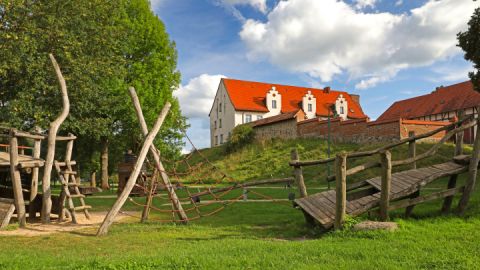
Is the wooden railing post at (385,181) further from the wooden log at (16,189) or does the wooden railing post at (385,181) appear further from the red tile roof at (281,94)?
the red tile roof at (281,94)

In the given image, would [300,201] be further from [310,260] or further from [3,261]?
[3,261]

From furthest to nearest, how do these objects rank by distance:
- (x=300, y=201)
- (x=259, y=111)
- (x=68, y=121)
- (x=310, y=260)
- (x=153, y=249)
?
(x=259, y=111)
(x=68, y=121)
(x=300, y=201)
(x=153, y=249)
(x=310, y=260)

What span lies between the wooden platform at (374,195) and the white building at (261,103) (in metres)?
40.2

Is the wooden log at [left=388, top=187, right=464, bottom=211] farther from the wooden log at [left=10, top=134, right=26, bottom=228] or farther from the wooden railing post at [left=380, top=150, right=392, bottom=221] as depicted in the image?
the wooden log at [left=10, top=134, right=26, bottom=228]

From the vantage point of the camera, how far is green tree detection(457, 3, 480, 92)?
694 inches

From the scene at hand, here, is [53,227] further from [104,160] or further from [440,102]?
[440,102]

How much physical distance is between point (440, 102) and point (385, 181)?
42696 millimetres

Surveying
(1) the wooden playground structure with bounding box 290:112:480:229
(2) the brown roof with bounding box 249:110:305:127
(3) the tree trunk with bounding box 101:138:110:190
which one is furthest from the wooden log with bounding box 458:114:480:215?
(2) the brown roof with bounding box 249:110:305:127

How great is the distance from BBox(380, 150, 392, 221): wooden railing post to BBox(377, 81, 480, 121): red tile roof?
109ft

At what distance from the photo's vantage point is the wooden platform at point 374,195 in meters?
8.27

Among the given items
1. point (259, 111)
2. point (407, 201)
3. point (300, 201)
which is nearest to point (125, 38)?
point (300, 201)

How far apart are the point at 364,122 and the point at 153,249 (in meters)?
27.4

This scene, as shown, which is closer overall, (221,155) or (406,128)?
(406,128)

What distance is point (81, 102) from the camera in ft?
64.0
